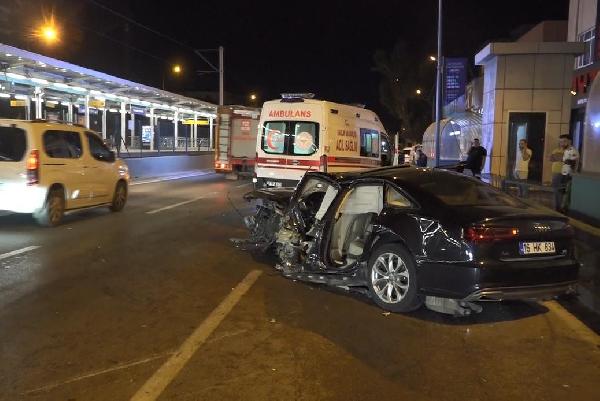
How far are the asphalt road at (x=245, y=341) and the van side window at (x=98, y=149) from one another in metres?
4.38

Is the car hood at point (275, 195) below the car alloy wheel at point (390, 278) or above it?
above

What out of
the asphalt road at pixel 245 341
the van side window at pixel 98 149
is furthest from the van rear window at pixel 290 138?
the asphalt road at pixel 245 341

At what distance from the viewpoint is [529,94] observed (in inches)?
781

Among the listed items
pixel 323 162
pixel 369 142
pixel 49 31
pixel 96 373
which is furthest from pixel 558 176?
pixel 49 31

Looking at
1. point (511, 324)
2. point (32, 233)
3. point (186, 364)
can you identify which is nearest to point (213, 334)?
point (186, 364)

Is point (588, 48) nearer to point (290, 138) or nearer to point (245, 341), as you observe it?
point (290, 138)

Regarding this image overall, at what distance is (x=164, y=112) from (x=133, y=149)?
8935mm

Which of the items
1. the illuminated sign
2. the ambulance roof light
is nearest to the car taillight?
the illuminated sign

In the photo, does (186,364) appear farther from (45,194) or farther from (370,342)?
(45,194)

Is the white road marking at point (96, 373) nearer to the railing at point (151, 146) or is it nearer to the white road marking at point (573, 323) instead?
the white road marking at point (573, 323)

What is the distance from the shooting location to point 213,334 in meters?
5.58

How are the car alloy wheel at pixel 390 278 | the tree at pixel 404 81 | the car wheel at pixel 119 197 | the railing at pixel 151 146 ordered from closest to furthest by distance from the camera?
the car alloy wheel at pixel 390 278, the car wheel at pixel 119 197, the railing at pixel 151 146, the tree at pixel 404 81

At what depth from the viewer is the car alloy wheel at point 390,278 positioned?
20.6 ft

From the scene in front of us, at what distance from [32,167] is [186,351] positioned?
7.12 m
